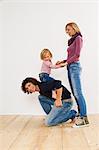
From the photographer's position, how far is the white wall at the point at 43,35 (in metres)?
4.41

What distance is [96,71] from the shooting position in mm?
4414

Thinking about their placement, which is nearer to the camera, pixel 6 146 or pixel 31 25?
pixel 6 146

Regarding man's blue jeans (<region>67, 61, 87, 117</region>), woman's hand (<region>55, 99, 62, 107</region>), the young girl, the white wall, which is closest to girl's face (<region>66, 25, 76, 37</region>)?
man's blue jeans (<region>67, 61, 87, 117</region>)

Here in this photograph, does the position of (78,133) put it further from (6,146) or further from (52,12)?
(52,12)

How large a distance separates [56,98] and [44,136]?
29.6 inches

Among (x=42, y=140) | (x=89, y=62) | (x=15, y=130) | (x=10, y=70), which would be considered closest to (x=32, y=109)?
(x=10, y=70)

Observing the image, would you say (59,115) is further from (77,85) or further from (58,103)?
(77,85)

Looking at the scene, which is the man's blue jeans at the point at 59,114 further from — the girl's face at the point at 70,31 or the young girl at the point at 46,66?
the girl's face at the point at 70,31

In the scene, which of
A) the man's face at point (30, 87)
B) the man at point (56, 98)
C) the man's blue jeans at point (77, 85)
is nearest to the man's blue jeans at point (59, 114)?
the man at point (56, 98)

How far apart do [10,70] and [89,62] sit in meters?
1.11

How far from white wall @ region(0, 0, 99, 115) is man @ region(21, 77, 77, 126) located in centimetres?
86

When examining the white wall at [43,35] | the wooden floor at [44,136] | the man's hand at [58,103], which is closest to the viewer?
the wooden floor at [44,136]

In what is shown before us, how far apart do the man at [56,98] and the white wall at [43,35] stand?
856 millimetres

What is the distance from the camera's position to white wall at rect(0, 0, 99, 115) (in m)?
4.41
